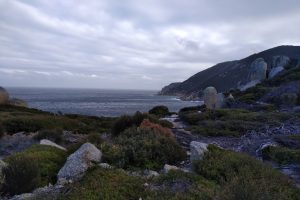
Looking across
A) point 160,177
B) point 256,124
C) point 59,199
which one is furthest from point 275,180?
point 256,124

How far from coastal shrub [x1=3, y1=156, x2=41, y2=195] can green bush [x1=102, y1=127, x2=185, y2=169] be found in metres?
2.29

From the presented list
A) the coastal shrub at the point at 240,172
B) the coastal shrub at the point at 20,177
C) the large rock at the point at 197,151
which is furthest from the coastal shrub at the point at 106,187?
the large rock at the point at 197,151

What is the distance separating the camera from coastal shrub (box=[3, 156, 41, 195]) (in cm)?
812

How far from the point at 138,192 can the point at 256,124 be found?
1467cm

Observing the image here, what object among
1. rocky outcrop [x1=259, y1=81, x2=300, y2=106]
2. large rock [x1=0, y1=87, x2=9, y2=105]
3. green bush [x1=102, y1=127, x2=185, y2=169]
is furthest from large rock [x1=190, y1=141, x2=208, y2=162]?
large rock [x1=0, y1=87, x2=9, y2=105]

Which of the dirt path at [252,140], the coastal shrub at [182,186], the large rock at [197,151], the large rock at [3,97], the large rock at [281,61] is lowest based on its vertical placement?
the dirt path at [252,140]

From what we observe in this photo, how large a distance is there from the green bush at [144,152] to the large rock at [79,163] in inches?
16.1

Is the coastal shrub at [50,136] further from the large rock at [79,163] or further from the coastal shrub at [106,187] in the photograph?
the coastal shrub at [106,187]

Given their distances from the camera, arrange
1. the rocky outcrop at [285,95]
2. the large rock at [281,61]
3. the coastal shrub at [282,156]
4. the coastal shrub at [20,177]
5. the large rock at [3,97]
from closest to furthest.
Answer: the coastal shrub at [20,177]
the coastal shrub at [282,156]
the rocky outcrop at [285,95]
the large rock at [3,97]
the large rock at [281,61]

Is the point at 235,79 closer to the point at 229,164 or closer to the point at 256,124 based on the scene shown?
the point at 256,124

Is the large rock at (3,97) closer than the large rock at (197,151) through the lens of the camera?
No

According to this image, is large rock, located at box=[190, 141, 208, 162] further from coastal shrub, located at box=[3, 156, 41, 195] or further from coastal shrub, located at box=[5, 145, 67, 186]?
coastal shrub, located at box=[3, 156, 41, 195]

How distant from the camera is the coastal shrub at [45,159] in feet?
30.2

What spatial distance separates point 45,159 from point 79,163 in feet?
4.84
